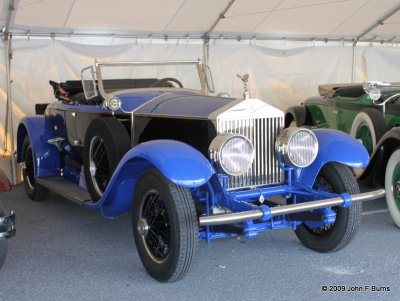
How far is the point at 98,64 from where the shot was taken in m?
4.32

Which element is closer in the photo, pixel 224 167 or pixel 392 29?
pixel 224 167

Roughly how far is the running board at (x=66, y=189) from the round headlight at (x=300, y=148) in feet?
5.66

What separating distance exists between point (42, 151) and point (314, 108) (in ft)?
12.2

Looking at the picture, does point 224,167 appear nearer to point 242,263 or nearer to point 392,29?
point 242,263

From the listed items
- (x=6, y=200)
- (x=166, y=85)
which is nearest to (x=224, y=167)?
(x=166, y=85)

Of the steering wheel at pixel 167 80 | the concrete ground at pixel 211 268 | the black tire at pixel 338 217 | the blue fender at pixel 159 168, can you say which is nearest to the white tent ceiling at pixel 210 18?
the steering wheel at pixel 167 80

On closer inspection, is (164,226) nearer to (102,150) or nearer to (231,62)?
(102,150)

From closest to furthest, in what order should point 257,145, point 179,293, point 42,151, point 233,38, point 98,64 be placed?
1. point 179,293
2. point 257,145
3. point 98,64
4. point 42,151
5. point 233,38

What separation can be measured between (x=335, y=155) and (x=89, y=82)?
2392 millimetres

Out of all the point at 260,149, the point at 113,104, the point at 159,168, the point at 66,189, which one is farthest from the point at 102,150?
the point at 260,149

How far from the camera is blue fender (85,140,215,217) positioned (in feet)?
8.64

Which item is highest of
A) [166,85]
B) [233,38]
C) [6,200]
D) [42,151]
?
[233,38]

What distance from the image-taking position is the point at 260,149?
10.4 ft

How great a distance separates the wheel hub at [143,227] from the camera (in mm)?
3014
